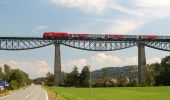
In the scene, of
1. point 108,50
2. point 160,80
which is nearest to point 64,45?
point 108,50

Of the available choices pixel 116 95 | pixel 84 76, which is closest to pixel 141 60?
pixel 84 76

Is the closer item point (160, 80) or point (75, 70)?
point (160, 80)

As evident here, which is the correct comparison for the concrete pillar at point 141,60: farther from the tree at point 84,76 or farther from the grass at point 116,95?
the grass at point 116,95

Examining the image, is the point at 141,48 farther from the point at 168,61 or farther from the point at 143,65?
the point at 168,61

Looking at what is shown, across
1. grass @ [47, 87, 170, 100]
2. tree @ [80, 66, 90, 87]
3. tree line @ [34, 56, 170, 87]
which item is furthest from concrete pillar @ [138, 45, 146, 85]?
grass @ [47, 87, 170, 100]

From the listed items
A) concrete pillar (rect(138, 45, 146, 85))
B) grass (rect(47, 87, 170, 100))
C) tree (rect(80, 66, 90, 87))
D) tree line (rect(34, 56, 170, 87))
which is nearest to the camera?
grass (rect(47, 87, 170, 100))

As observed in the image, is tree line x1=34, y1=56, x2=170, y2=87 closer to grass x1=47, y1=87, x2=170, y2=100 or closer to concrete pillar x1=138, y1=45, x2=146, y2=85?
concrete pillar x1=138, y1=45, x2=146, y2=85

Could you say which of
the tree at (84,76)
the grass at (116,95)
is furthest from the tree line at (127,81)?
the grass at (116,95)

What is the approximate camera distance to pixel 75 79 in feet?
526

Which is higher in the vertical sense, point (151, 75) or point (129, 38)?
point (129, 38)

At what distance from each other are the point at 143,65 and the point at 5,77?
68904 millimetres

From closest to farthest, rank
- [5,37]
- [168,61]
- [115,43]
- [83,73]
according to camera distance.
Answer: [5,37]
[115,43]
[168,61]
[83,73]

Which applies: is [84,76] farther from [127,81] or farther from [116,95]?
[116,95]

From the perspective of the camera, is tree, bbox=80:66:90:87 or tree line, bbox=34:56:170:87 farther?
tree, bbox=80:66:90:87
